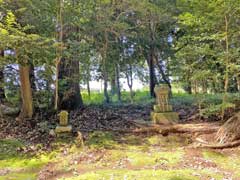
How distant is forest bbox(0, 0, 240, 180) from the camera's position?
18.2 feet

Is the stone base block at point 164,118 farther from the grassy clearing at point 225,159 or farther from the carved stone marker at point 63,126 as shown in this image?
the carved stone marker at point 63,126

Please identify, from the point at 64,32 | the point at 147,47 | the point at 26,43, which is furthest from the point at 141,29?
the point at 26,43

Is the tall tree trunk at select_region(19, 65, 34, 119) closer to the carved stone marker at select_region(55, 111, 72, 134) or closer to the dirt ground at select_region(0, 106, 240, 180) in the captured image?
the dirt ground at select_region(0, 106, 240, 180)

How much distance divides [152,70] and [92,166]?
7962 millimetres

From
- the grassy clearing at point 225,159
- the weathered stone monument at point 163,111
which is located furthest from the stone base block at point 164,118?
the grassy clearing at point 225,159

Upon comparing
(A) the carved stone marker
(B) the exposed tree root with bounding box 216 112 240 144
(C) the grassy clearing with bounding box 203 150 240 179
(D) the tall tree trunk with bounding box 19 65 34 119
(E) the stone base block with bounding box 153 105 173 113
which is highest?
(D) the tall tree trunk with bounding box 19 65 34 119

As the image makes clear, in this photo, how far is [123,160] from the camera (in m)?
5.66

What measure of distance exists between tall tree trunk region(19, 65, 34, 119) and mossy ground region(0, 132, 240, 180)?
4.64 feet

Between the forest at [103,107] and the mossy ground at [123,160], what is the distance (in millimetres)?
19

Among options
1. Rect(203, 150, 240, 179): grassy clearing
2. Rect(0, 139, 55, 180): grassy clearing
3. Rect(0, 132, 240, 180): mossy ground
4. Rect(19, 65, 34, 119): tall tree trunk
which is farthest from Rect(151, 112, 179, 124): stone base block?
Rect(19, 65, 34, 119): tall tree trunk

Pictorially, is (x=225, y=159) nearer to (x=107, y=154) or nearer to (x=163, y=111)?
(x=107, y=154)

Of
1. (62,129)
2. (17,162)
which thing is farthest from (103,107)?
(17,162)

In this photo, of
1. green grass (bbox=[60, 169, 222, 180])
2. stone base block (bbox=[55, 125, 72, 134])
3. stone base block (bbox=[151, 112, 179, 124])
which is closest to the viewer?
green grass (bbox=[60, 169, 222, 180])

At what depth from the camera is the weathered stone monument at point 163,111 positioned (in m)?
7.59
